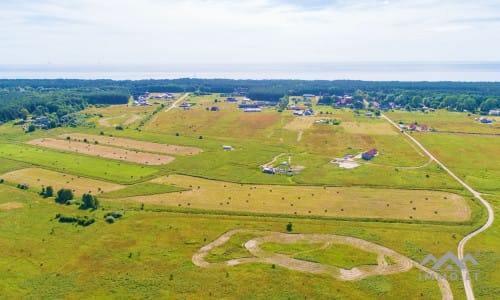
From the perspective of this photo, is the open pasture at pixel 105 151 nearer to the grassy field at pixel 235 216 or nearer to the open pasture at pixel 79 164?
the open pasture at pixel 79 164

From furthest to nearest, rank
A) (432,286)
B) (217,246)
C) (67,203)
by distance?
1. (67,203)
2. (217,246)
3. (432,286)

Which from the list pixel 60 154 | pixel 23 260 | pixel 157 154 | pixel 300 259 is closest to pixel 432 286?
pixel 300 259

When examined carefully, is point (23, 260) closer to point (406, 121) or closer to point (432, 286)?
→ point (432, 286)

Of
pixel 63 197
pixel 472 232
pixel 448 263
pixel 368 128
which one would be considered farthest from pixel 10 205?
pixel 368 128

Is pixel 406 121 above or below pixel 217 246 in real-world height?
above

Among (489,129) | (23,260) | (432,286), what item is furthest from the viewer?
(489,129)
